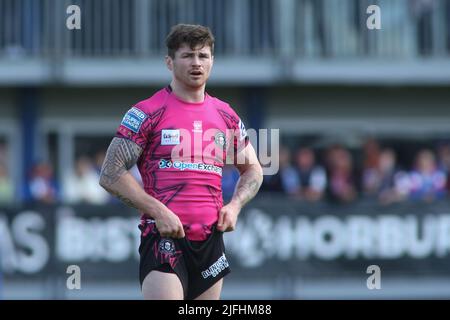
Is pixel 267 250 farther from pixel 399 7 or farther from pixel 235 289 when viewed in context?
pixel 399 7

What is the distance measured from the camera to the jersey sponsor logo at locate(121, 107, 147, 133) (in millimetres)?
6785

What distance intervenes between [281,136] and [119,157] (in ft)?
45.4

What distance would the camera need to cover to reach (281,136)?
67.4 feet

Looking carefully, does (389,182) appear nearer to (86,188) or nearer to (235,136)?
(86,188)

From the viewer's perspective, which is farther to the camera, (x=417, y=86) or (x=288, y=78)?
(x=417, y=86)

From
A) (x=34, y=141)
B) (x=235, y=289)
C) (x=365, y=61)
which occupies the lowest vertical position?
(x=235, y=289)

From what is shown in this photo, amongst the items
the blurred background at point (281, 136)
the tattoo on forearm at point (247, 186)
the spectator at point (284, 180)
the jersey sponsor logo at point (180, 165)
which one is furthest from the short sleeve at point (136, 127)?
the spectator at point (284, 180)

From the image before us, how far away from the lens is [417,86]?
67.2 ft

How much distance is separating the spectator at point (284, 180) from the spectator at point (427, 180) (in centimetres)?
172

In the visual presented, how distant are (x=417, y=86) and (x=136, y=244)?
7195mm

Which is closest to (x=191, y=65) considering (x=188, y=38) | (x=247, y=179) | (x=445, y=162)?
(x=188, y=38)

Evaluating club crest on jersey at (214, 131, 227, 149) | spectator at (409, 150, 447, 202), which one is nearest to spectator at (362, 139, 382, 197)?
spectator at (409, 150, 447, 202)
